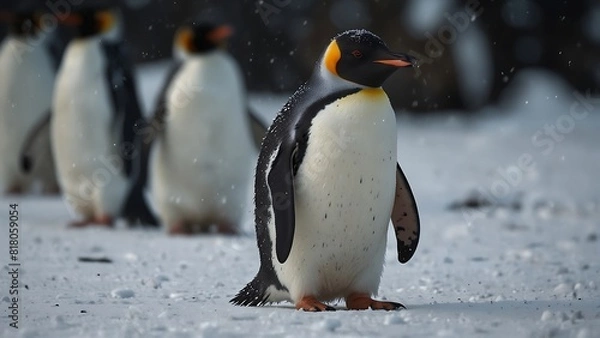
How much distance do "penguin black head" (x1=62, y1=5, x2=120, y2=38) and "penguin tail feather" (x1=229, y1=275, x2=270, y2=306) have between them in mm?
3348

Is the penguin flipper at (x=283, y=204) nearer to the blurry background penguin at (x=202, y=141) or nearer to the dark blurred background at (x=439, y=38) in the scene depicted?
the blurry background penguin at (x=202, y=141)

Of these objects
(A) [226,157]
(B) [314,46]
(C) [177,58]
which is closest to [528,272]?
(A) [226,157]

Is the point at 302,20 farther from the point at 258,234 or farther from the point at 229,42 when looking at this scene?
the point at 258,234

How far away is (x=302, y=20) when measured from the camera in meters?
12.7

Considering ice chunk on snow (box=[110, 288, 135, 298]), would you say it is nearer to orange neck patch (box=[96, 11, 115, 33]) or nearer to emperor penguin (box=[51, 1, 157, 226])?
emperor penguin (box=[51, 1, 157, 226])

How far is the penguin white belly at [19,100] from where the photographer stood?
7672 millimetres

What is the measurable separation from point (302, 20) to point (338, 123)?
9871 mm

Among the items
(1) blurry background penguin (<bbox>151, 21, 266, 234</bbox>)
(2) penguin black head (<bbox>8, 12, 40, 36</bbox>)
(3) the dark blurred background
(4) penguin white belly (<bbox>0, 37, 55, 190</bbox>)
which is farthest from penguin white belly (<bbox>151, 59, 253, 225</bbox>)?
(3) the dark blurred background

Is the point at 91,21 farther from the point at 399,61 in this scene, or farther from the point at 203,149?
the point at 399,61

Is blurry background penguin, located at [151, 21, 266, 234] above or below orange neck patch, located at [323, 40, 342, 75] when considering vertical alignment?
below

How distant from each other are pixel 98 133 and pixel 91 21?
678 mm

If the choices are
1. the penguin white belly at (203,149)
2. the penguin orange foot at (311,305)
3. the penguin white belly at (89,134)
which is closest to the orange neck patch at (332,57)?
the penguin orange foot at (311,305)

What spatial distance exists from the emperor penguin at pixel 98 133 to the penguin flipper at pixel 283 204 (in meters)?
3.01

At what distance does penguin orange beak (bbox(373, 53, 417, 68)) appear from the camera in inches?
117
